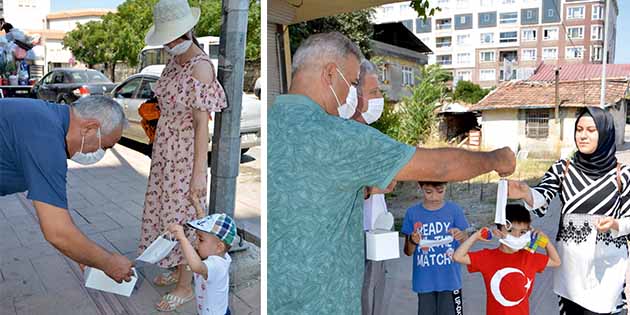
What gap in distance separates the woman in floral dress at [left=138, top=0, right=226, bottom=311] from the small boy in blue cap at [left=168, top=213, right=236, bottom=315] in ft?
0.73

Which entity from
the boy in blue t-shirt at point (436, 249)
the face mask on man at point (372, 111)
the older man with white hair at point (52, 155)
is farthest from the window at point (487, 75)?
the older man with white hair at point (52, 155)

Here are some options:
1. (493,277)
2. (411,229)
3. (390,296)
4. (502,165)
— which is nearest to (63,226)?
(502,165)

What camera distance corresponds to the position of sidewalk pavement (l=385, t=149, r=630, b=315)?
2975 mm

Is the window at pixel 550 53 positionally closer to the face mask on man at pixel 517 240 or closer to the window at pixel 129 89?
the face mask on man at pixel 517 240

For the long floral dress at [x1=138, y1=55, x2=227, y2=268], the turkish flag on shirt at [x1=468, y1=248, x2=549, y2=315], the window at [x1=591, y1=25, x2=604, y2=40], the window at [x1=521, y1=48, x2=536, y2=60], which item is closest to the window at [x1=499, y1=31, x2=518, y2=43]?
the window at [x1=521, y1=48, x2=536, y2=60]

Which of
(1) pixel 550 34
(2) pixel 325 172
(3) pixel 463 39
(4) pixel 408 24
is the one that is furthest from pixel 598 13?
(2) pixel 325 172

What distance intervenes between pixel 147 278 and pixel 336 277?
1487 mm

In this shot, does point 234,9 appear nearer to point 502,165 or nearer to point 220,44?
point 220,44

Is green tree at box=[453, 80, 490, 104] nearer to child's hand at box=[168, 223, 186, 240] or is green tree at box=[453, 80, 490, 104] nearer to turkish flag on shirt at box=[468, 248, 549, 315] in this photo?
turkish flag on shirt at box=[468, 248, 549, 315]

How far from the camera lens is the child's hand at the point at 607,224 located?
1763 millimetres

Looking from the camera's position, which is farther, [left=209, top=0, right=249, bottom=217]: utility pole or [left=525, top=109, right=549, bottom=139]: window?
[left=525, top=109, right=549, bottom=139]: window

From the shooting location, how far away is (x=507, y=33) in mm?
3080

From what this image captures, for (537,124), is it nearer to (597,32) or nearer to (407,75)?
(597,32)

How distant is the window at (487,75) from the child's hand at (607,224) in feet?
4.02
